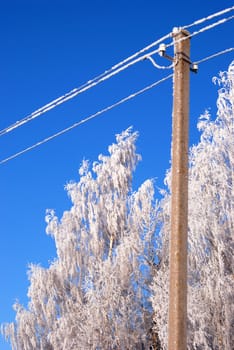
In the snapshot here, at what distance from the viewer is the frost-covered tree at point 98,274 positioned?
63.2ft

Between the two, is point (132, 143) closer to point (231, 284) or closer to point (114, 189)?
point (114, 189)

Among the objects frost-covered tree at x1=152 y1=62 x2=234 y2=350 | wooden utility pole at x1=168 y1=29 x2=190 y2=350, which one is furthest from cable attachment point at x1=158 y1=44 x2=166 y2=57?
frost-covered tree at x1=152 y1=62 x2=234 y2=350

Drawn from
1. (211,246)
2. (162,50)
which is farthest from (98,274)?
(162,50)

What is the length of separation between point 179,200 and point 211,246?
11.4 metres

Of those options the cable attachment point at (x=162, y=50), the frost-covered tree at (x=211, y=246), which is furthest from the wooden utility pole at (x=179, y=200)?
the frost-covered tree at (x=211, y=246)

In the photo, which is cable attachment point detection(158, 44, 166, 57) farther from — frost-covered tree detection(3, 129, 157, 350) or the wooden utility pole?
frost-covered tree detection(3, 129, 157, 350)

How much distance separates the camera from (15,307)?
22922 mm

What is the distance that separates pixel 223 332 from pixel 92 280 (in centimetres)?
630

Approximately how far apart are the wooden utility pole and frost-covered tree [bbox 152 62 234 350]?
1002 cm

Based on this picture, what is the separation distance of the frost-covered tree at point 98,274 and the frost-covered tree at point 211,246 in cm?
128

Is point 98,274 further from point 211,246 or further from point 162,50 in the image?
point 162,50

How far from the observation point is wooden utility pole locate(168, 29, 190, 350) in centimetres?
581

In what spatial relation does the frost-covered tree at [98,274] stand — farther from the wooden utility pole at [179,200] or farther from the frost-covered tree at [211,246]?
the wooden utility pole at [179,200]

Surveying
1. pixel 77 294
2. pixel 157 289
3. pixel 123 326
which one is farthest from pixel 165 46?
pixel 77 294
